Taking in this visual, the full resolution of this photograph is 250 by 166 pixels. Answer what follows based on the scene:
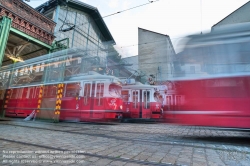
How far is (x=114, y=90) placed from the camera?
8.38 m

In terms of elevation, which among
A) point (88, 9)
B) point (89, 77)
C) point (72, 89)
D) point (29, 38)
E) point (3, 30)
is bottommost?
point (72, 89)

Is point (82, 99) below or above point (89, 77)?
below

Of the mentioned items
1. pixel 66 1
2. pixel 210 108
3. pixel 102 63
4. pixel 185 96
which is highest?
pixel 66 1

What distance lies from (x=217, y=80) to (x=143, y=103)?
6.27m

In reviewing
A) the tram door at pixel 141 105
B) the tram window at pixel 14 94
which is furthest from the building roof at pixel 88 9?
the tram door at pixel 141 105

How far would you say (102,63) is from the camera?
10.8 metres

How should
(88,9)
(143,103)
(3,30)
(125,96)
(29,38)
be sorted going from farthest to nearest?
(88,9)
(125,96)
(143,103)
(29,38)
(3,30)

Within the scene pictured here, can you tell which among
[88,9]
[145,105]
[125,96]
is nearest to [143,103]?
[145,105]

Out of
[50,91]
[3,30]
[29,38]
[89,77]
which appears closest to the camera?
[3,30]

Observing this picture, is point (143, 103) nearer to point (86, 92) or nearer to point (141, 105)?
point (141, 105)

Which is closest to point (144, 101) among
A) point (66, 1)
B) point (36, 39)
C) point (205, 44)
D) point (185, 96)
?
point (185, 96)

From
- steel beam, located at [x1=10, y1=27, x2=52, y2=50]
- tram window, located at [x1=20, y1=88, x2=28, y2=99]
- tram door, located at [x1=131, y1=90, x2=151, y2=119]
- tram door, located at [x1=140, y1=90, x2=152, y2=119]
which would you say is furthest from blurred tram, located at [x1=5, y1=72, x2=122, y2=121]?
steel beam, located at [x1=10, y1=27, x2=52, y2=50]

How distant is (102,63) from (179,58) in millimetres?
7033

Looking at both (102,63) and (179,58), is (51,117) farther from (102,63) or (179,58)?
(179,58)
